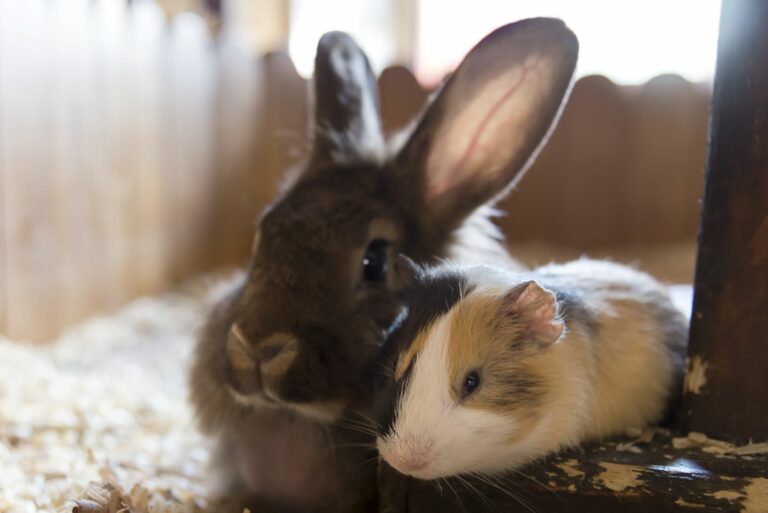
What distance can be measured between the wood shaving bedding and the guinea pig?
0.68m

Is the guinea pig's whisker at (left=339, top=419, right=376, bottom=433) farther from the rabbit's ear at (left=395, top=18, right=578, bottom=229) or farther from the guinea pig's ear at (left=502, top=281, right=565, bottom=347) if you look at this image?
the rabbit's ear at (left=395, top=18, right=578, bottom=229)

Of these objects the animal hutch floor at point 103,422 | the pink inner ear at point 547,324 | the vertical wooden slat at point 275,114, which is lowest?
the animal hutch floor at point 103,422

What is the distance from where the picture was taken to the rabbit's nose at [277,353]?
151cm

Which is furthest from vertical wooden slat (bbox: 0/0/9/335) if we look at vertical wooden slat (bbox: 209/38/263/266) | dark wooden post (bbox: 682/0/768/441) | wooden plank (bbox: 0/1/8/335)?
dark wooden post (bbox: 682/0/768/441)

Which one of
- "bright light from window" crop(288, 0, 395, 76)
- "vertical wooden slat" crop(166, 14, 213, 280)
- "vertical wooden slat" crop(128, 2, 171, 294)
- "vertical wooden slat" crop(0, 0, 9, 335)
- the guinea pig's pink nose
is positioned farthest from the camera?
"bright light from window" crop(288, 0, 395, 76)

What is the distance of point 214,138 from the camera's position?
4.31 meters

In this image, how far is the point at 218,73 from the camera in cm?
434

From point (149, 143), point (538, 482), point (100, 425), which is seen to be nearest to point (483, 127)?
point (538, 482)

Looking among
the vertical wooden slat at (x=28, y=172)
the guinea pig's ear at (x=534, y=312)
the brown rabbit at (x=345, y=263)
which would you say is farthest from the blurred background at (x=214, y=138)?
the guinea pig's ear at (x=534, y=312)

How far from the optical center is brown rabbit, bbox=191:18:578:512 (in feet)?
5.15

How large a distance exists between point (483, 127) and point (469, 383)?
2.45ft

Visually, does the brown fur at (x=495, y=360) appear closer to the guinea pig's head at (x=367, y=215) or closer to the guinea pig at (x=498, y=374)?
the guinea pig at (x=498, y=374)

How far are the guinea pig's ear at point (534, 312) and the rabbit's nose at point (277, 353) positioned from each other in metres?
0.41

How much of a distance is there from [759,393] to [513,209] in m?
3.29
